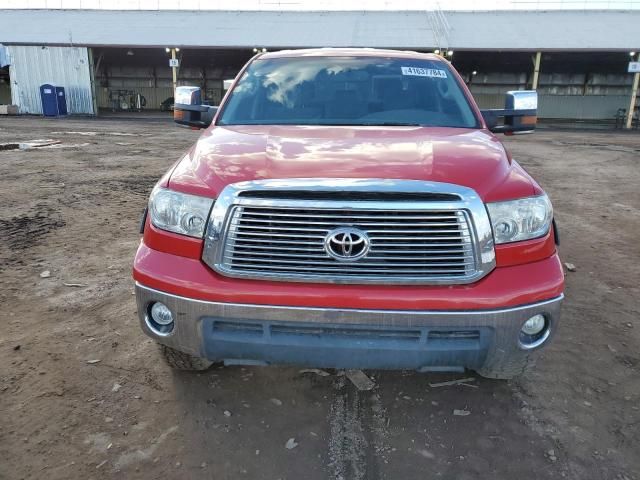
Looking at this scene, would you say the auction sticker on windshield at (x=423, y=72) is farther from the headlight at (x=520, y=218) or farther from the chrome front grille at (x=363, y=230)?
the chrome front grille at (x=363, y=230)

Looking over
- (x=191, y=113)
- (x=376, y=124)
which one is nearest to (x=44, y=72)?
(x=191, y=113)

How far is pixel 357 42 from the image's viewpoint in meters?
25.9

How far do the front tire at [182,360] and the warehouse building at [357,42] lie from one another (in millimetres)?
25111

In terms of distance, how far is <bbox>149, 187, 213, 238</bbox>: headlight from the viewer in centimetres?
219

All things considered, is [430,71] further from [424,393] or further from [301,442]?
[301,442]

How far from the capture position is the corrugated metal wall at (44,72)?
27.5 meters

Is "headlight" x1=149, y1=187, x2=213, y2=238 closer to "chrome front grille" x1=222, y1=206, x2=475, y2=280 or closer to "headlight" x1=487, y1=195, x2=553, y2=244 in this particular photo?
"chrome front grille" x1=222, y1=206, x2=475, y2=280

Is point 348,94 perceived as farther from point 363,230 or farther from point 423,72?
point 363,230

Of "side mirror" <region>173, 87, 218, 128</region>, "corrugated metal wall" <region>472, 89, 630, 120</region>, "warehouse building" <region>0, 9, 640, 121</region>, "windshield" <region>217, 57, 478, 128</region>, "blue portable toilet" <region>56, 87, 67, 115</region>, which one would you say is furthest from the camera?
"corrugated metal wall" <region>472, 89, 630, 120</region>

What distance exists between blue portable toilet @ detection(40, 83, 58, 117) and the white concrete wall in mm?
2962

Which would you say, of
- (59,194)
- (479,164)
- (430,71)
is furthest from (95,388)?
(59,194)

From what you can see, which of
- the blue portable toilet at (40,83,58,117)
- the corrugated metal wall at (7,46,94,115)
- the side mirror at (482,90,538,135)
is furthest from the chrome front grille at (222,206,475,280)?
the corrugated metal wall at (7,46,94,115)

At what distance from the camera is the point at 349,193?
6.72ft

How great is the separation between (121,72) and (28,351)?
4128cm
